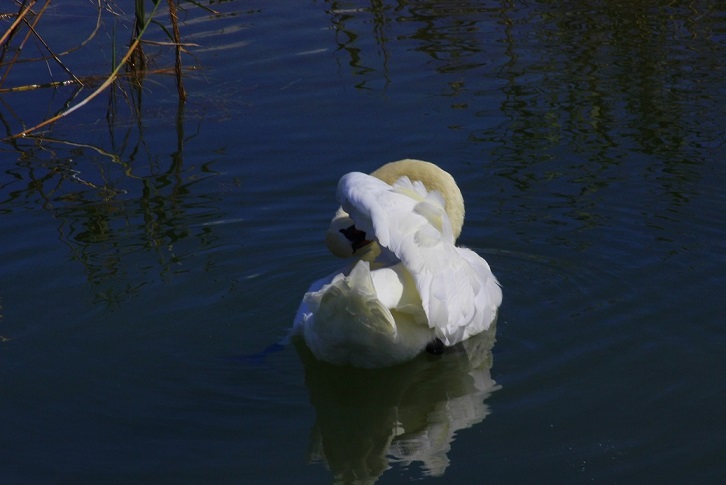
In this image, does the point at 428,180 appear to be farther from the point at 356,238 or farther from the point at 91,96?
the point at 91,96

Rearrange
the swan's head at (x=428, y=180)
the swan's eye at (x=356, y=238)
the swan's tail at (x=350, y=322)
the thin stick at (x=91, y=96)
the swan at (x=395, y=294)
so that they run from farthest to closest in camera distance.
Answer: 1. the thin stick at (x=91, y=96)
2. the swan's head at (x=428, y=180)
3. the swan's eye at (x=356, y=238)
4. the swan at (x=395, y=294)
5. the swan's tail at (x=350, y=322)

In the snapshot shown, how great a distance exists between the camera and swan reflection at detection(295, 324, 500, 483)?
4.86m

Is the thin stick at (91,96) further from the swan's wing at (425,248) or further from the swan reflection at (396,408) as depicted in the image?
the swan's wing at (425,248)

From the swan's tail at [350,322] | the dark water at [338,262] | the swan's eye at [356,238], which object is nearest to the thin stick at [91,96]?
the dark water at [338,262]

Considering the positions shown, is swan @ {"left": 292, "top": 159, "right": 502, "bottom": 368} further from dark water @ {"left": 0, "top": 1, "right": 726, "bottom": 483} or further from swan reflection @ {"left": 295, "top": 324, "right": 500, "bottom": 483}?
dark water @ {"left": 0, "top": 1, "right": 726, "bottom": 483}

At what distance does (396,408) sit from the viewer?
539 cm

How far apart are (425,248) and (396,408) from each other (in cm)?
81

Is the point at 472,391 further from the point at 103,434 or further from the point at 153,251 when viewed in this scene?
the point at 153,251

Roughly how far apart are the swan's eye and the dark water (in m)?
0.64

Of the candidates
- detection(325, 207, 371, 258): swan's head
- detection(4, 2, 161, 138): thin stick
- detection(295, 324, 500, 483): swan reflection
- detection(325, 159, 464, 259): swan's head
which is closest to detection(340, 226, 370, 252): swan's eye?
detection(325, 207, 371, 258): swan's head

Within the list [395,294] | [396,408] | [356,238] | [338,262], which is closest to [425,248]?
[395,294]

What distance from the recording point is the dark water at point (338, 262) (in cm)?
495

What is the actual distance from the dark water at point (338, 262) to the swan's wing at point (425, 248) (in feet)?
1.47

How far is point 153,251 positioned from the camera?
708 cm
